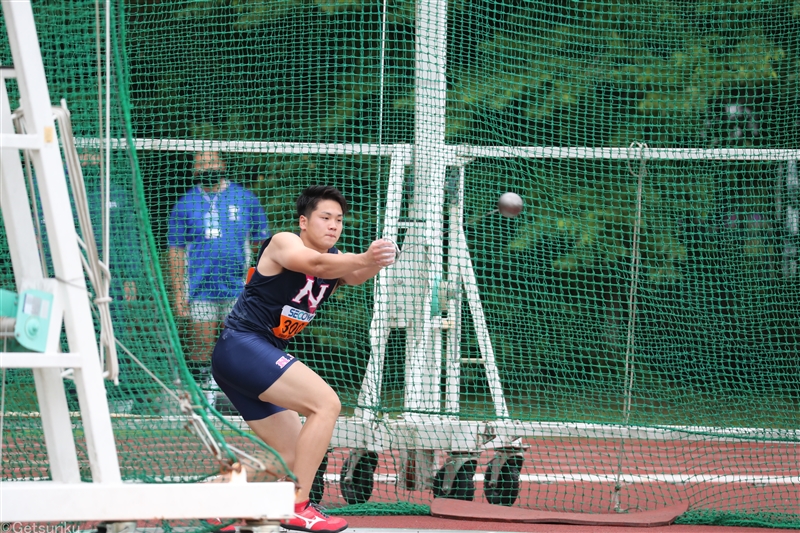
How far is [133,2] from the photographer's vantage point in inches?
247

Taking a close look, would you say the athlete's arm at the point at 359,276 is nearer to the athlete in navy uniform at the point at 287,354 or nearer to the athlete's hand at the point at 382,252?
the athlete in navy uniform at the point at 287,354

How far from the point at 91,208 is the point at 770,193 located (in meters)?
5.24

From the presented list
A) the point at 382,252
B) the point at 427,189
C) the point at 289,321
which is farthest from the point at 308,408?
the point at 427,189

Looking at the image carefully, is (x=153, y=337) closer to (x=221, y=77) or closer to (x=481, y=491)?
(x=481, y=491)

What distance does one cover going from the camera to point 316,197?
13.1 feet

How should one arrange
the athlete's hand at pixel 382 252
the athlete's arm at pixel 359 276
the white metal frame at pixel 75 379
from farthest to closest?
the athlete's arm at pixel 359 276 < the athlete's hand at pixel 382 252 < the white metal frame at pixel 75 379

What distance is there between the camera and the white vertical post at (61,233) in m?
2.35

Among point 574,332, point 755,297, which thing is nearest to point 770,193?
point 755,297

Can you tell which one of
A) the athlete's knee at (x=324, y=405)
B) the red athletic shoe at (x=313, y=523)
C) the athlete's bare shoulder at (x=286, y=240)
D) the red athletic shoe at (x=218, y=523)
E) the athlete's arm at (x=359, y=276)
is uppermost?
the athlete's bare shoulder at (x=286, y=240)

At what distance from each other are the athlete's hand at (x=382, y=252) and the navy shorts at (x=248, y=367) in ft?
2.48

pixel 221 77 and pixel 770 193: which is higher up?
pixel 221 77

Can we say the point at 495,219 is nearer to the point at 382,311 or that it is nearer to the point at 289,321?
the point at 382,311

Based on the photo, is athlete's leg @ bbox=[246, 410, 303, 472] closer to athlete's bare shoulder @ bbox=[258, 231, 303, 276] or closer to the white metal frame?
athlete's bare shoulder @ bbox=[258, 231, 303, 276]

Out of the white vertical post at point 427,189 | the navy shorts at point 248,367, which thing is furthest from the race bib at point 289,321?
the white vertical post at point 427,189
